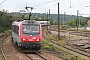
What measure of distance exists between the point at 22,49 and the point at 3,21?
4011 cm

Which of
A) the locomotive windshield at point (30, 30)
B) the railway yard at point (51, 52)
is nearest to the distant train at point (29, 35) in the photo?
the locomotive windshield at point (30, 30)

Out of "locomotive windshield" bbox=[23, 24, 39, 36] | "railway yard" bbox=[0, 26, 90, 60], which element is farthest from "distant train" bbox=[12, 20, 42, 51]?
"railway yard" bbox=[0, 26, 90, 60]

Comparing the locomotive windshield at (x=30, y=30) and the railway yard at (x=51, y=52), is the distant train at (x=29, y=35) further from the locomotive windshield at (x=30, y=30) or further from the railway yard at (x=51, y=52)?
the railway yard at (x=51, y=52)

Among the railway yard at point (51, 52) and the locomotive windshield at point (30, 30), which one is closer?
the railway yard at point (51, 52)

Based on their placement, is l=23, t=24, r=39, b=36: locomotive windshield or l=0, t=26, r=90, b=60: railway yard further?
l=23, t=24, r=39, b=36: locomotive windshield

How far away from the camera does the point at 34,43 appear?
69.1 feet

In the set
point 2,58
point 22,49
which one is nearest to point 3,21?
point 22,49

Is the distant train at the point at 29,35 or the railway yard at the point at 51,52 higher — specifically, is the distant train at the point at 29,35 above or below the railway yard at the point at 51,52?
above

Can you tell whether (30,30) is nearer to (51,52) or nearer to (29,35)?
(29,35)

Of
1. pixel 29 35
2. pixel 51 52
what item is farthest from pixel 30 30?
pixel 51 52

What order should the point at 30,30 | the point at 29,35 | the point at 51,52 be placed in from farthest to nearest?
the point at 51,52 → the point at 30,30 → the point at 29,35

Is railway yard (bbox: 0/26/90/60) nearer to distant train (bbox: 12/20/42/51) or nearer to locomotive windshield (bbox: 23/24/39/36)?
distant train (bbox: 12/20/42/51)

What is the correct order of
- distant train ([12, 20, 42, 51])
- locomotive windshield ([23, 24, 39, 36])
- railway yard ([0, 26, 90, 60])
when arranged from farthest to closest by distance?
locomotive windshield ([23, 24, 39, 36])
distant train ([12, 20, 42, 51])
railway yard ([0, 26, 90, 60])

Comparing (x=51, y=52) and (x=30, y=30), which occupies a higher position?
(x=30, y=30)
